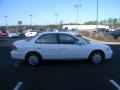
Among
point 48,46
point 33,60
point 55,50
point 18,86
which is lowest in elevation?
point 18,86

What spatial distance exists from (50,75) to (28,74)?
2.89 ft

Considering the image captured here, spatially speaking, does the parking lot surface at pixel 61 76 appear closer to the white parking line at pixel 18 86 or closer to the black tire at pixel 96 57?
the white parking line at pixel 18 86

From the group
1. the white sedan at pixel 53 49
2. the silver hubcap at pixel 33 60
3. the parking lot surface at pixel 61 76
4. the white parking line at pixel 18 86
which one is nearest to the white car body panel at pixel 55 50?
the white sedan at pixel 53 49

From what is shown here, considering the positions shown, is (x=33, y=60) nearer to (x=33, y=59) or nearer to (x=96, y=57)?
(x=33, y=59)

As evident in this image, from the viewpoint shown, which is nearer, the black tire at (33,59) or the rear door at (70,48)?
the black tire at (33,59)

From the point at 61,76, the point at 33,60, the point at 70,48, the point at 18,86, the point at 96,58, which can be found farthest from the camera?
the point at 96,58

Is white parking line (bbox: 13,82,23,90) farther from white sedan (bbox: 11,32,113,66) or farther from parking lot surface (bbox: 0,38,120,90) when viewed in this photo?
white sedan (bbox: 11,32,113,66)

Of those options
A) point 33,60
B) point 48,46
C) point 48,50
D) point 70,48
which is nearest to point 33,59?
point 33,60

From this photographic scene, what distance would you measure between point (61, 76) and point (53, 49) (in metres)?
2.84

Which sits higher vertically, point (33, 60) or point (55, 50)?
point (55, 50)

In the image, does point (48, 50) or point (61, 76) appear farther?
point (48, 50)

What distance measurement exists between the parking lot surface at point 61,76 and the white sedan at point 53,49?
1.24ft

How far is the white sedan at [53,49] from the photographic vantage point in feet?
44.5

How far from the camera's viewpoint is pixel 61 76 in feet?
35.9
